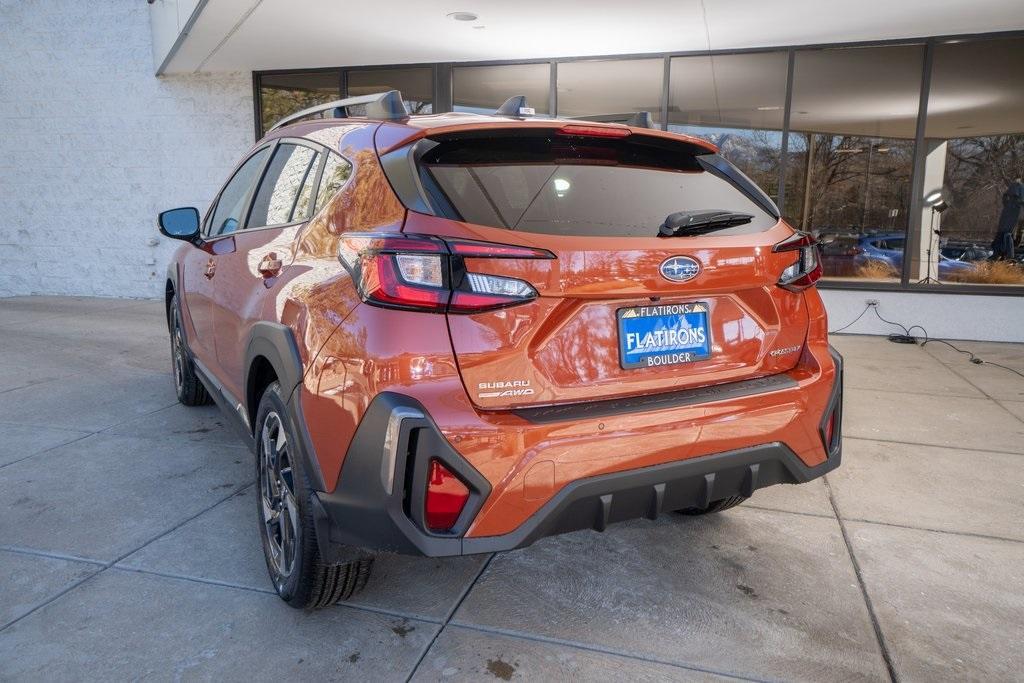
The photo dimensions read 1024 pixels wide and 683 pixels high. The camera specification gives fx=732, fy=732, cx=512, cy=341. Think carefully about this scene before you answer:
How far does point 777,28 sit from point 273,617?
7.67 meters

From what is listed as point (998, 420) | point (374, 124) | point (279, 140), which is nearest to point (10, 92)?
point (279, 140)

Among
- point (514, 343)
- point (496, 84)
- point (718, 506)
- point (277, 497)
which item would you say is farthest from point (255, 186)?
point (496, 84)

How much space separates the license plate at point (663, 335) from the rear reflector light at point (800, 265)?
371 mm

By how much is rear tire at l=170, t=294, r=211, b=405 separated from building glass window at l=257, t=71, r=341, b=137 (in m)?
6.57

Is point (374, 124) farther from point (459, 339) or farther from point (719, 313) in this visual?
point (719, 313)

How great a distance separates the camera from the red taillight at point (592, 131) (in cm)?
234

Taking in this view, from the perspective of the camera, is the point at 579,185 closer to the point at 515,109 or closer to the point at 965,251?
the point at 515,109

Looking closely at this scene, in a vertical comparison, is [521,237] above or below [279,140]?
below

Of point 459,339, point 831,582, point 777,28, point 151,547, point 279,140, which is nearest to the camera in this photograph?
point 459,339

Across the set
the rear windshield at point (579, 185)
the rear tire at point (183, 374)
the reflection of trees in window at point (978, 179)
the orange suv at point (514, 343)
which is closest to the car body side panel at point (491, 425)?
A: the orange suv at point (514, 343)

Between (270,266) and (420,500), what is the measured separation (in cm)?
126

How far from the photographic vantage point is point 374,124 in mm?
2486

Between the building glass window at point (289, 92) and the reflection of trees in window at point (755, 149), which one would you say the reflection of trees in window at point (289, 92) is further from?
the reflection of trees in window at point (755, 149)

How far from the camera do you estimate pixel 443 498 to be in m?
1.96
